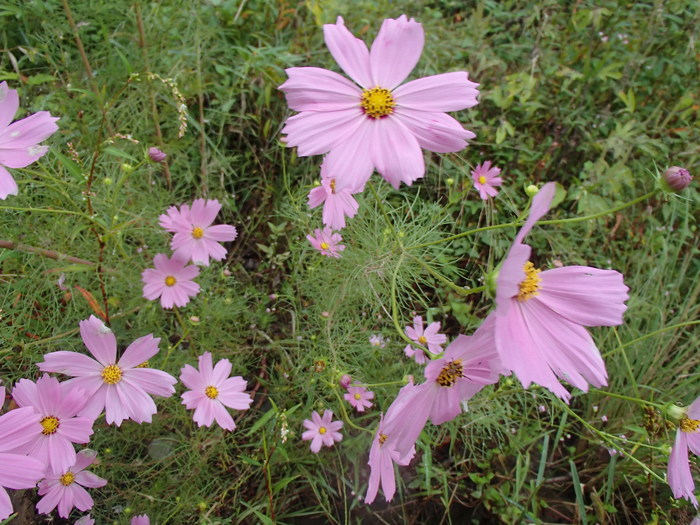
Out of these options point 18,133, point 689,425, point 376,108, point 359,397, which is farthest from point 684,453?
point 18,133

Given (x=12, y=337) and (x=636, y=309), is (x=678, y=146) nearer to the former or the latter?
(x=636, y=309)

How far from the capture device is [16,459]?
68cm

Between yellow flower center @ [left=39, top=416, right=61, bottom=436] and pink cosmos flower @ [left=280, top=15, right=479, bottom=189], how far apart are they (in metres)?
0.61

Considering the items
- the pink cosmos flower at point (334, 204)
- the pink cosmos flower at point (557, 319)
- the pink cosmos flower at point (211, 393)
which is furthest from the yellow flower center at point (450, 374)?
the pink cosmos flower at point (211, 393)

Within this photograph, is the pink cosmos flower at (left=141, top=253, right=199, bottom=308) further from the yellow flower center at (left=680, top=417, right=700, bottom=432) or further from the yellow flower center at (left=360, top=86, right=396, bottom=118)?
the yellow flower center at (left=680, top=417, right=700, bottom=432)

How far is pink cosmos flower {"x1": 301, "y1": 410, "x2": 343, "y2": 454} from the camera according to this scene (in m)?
1.13

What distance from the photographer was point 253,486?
126 centimetres

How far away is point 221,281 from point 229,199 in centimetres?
27

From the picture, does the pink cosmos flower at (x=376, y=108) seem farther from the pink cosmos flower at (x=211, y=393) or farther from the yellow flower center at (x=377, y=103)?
the pink cosmos flower at (x=211, y=393)

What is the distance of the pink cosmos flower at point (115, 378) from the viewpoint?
0.90 metres

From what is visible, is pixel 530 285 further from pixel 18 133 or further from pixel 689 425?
pixel 18 133

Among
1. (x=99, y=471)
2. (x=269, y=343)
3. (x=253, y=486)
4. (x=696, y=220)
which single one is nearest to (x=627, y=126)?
(x=696, y=220)

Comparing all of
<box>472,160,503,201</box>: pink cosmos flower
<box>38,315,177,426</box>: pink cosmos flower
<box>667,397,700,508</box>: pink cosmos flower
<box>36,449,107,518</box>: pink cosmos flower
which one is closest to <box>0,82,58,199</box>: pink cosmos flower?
<box>38,315,177,426</box>: pink cosmos flower

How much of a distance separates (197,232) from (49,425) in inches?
19.6
